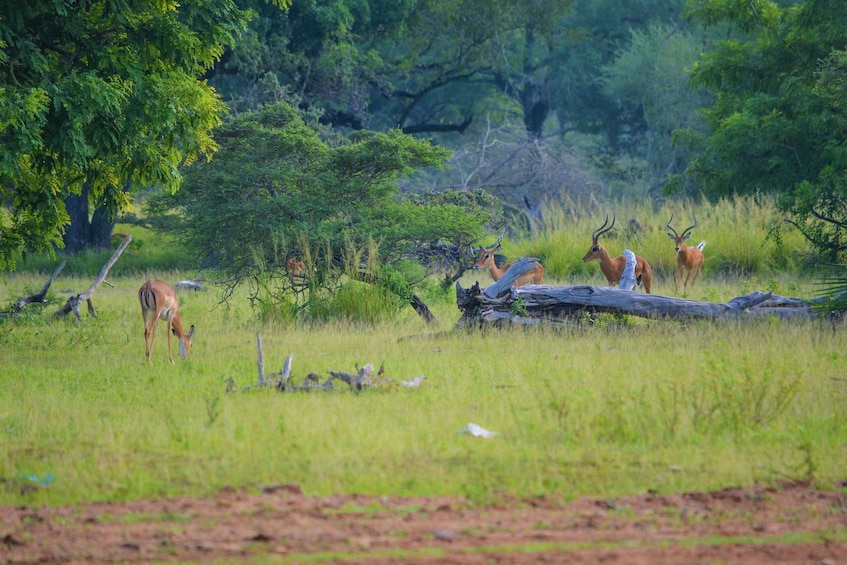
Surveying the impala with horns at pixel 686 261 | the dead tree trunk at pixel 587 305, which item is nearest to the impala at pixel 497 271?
the impala with horns at pixel 686 261

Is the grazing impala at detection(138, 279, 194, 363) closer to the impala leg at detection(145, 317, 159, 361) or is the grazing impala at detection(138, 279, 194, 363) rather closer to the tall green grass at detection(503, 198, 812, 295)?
the impala leg at detection(145, 317, 159, 361)

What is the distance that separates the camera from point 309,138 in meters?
15.4

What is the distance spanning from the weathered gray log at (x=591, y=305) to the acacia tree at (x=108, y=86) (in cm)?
398

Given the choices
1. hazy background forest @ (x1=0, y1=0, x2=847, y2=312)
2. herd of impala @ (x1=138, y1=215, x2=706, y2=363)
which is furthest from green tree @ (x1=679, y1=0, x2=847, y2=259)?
herd of impala @ (x1=138, y1=215, x2=706, y2=363)

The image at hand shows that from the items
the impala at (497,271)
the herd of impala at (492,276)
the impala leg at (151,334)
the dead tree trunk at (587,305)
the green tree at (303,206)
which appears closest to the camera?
the impala leg at (151,334)

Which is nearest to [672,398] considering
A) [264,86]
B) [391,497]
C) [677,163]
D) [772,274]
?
[391,497]

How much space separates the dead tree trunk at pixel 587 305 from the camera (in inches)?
494

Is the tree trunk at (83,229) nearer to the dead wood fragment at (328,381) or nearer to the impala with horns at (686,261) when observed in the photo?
the impala with horns at (686,261)

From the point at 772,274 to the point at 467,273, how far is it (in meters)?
6.69

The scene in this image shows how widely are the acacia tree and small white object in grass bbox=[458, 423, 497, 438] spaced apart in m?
5.23

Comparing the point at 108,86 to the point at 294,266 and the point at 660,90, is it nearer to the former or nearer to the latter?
the point at 294,266

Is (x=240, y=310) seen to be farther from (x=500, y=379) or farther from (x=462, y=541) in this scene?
(x=462, y=541)

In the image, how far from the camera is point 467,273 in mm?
23766

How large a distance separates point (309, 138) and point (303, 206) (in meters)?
1.00
